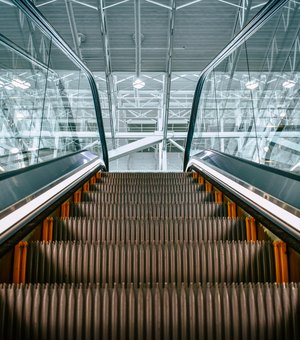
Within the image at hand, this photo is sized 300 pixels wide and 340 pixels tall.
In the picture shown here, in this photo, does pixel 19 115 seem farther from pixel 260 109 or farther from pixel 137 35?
pixel 137 35

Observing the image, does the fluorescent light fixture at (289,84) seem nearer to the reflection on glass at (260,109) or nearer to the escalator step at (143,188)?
the reflection on glass at (260,109)

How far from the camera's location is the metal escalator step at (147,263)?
2621mm

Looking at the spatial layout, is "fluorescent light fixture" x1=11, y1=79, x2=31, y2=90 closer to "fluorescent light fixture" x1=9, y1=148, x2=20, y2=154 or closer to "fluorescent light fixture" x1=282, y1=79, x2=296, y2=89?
"fluorescent light fixture" x1=9, y1=148, x2=20, y2=154

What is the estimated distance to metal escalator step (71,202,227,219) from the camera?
4.22 m

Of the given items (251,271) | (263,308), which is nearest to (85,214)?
(251,271)

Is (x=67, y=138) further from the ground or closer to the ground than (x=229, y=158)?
further from the ground

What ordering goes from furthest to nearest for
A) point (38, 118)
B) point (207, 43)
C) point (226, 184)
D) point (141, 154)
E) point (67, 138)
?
point (141, 154)
point (207, 43)
point (67, 138)
point (38, 118)
point (226, 184)

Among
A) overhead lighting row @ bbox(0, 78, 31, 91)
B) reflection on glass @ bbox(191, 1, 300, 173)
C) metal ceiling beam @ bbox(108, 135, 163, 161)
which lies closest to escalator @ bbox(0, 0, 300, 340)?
reflection on glass @ bbox(191, 1, 300, 173)

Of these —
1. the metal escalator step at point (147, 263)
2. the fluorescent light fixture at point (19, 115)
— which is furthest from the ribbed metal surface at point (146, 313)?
the fluorescent light fixture at point (19, 115)

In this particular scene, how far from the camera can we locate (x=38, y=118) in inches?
202

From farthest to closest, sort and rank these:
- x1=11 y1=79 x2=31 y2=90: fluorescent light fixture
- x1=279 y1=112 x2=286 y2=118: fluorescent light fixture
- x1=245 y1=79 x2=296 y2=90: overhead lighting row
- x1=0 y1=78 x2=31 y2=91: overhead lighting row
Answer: x1=11 y1=79 x2=31 y2=90: fluorescent light fixture < x1=0 y1=78 x2=31 y2=91: overhead lighting row < x1=245 y1=79 x2=296 y2=90: overhead lighting row < x1=279 y1=112 x2=286 y2=118: fluorescent light fixture

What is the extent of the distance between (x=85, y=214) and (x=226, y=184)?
1.54 m

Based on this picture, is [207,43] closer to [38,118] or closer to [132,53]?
[132,53]

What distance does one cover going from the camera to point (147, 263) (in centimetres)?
264
